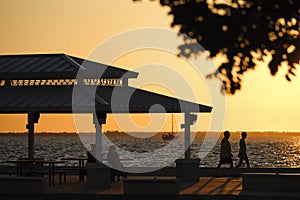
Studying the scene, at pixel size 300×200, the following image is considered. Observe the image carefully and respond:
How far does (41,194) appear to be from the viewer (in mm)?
23297

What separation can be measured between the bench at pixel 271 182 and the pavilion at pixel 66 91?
3448 mm

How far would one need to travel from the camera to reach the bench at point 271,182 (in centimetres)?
2322

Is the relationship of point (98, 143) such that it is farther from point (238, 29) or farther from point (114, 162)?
point (238, 29)

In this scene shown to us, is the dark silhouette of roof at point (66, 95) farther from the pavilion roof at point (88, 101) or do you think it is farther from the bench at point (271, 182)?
the bench at point (271, 182)

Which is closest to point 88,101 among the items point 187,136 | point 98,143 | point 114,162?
point 98,143

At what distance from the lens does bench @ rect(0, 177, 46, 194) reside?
23.5 meters

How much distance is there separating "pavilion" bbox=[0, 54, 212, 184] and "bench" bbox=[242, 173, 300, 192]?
11.3ft

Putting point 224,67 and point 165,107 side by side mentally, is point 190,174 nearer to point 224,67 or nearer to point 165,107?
point 165,107

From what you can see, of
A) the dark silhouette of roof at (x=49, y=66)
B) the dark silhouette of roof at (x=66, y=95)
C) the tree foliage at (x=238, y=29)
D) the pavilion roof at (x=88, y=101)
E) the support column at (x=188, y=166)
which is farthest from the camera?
the support column at (x=188, y=166)

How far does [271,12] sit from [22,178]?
13.4 meters

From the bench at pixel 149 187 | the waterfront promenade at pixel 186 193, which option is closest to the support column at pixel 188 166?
the waterfront promenade at pixel 186 193

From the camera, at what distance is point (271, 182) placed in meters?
23.4

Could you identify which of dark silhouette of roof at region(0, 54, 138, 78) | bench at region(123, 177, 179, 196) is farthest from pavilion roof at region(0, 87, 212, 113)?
bench at region(123, 177, 179, 196)

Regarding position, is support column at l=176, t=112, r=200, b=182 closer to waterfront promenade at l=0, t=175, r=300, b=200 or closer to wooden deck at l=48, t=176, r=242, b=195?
wooden deck at l=48, t=176, r=242, b=195
